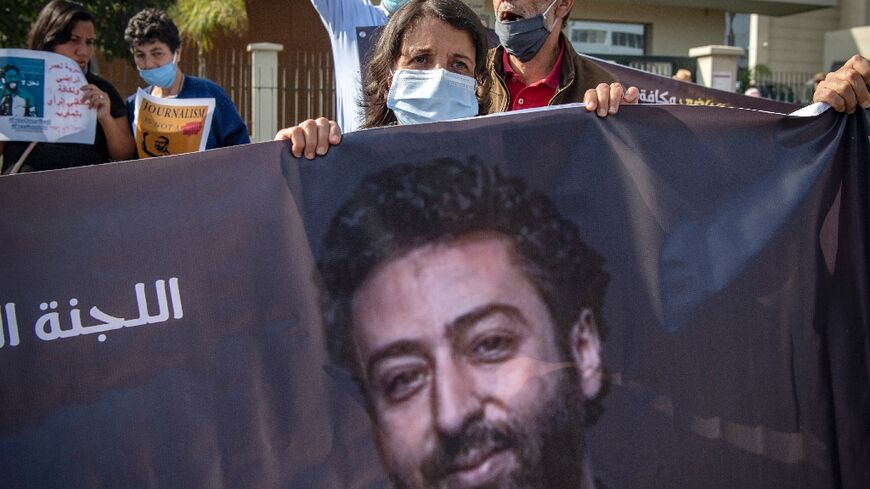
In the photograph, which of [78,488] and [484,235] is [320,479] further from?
[484,235]

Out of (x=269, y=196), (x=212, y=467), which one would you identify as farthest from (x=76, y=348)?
(x=269, y=196)

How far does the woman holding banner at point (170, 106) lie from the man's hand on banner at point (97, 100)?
0.14 meters

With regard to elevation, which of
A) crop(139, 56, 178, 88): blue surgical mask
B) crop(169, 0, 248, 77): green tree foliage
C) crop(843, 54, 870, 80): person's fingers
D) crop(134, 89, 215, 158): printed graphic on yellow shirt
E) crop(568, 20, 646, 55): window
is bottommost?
crop(134, 89, 215, 158): printed graphic on yellow shirt

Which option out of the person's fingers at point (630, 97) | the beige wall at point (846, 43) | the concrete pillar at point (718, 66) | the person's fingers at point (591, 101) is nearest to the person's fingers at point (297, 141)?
the person's fingers at point (591, 101)

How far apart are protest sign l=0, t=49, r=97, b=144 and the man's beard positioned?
2.44 metres

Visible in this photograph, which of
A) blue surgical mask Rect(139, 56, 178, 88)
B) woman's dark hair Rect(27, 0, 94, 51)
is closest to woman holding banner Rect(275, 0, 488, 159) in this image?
woman's dark hair Rect(27, 0, 94, 51)

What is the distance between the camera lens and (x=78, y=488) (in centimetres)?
223

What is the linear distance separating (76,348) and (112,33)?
9.58 meters

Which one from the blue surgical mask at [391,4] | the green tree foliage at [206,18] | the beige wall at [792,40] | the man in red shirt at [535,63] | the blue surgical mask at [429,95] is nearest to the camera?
the blue surgical mask at [429,95]

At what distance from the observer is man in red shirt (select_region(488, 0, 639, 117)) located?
321 centimetres

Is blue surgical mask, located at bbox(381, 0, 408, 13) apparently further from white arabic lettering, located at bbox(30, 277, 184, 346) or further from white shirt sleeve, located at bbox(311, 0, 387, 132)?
white arabic lettering, located at bbox(30, 277, 184, 346)

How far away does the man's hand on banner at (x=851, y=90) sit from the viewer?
264 centimetres

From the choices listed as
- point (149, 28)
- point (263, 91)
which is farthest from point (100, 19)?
point (149, 28)

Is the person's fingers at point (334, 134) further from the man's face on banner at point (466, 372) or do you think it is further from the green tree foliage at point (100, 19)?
the green tree foliage at point (100, 19)
